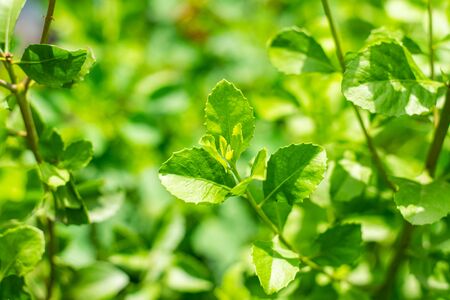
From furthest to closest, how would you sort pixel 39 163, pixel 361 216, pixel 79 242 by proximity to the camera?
pixel 79 242 < pixel 361 216 < pixel 39 163

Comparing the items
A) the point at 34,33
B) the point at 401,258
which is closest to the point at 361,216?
the point at 401,258

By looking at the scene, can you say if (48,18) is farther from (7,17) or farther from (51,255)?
(51,255)

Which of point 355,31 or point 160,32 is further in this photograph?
point 160,32

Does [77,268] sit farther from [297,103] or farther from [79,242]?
[297,103]

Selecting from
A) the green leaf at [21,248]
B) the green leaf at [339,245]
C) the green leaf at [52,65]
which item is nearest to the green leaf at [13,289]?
the green leaf at [21,248]

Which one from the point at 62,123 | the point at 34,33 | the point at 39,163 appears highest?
the point at 39,163

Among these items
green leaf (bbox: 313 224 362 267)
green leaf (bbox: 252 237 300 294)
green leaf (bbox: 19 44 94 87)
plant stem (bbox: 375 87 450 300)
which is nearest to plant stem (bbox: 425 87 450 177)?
plant stem (bbox: 375 87 450 300)

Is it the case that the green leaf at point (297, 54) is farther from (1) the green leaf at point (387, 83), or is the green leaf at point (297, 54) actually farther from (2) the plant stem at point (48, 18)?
(2) the plant stem at point (48, 18)

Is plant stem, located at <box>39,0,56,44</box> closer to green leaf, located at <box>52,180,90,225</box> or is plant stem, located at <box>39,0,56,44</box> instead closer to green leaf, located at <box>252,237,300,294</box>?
green leaf, located at <box>52,180,90,225</box>
